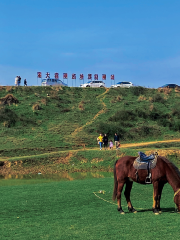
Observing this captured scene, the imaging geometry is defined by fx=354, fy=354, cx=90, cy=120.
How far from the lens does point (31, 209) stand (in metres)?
14.1

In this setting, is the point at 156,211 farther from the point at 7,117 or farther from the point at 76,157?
the point at 7,117

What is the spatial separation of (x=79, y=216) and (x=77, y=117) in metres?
41.6

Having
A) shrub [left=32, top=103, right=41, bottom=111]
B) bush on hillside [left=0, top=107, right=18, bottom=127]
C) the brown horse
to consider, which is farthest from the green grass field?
shrub [left=32, top=103, right=41, bottom=111]

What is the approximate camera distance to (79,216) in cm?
1234

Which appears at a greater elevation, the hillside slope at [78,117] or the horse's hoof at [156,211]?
the hillside slope at [78,117]

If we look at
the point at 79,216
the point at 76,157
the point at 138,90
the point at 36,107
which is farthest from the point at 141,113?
the point at 79,216

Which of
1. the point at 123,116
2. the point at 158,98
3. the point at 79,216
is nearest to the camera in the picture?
the point at 79,216

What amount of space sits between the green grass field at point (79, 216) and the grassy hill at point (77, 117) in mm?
15966

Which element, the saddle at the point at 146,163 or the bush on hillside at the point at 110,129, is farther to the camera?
the bush on hillside at the point at 110,129

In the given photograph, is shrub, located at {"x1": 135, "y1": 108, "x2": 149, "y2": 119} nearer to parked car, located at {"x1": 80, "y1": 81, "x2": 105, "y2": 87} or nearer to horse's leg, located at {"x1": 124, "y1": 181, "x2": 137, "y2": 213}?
parked car, located at {"x1": 80, "y1": 81, "x2": 105, "y2": 87}

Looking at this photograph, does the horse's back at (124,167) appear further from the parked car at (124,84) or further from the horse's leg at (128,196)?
the parked car at (124,84)

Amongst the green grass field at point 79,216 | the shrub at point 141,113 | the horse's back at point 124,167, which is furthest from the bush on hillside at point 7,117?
the horse's back at point 124,167

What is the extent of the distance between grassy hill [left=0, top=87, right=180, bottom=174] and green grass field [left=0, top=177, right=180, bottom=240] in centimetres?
1597

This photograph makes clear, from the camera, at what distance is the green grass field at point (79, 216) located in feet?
32.0
